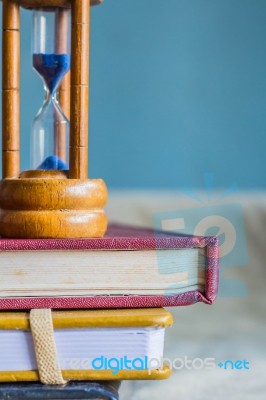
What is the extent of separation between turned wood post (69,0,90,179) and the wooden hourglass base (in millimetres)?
22

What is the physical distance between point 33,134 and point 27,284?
223mm

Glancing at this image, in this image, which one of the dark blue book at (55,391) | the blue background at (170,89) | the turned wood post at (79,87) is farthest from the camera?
the blue background at (170,89)

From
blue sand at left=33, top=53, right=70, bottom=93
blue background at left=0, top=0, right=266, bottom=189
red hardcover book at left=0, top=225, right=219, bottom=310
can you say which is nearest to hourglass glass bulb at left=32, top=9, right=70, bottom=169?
blue sand at left=33, top=53, right=70, bottom=93

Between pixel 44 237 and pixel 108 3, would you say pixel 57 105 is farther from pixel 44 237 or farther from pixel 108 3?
pixel 108 3

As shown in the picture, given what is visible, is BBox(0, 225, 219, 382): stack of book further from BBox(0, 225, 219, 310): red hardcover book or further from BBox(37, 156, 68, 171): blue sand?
BBox(37, 156, 68, 171): blue sand

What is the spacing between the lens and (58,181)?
0.69 metres

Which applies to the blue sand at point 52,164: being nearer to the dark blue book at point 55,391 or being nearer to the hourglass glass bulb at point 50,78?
the hourglass glass bulb at point 50,78

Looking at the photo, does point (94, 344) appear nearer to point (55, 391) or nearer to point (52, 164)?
point (55, 391)

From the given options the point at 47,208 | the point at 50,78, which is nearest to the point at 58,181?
the point at 47,208

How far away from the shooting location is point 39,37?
0.78 meters

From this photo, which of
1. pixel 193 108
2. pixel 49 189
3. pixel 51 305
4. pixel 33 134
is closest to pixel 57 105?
pixel 33 134

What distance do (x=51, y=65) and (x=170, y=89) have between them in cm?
84

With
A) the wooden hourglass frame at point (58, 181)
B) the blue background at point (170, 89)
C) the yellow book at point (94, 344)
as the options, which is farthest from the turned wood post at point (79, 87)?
the blue background at point (170, 89)

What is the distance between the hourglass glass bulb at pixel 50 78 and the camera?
2.52 feet
